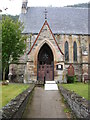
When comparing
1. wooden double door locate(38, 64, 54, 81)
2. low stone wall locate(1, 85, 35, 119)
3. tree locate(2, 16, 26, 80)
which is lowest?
low stone wall locate(1, 85, 35, 119)

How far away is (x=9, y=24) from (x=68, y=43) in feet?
37.4

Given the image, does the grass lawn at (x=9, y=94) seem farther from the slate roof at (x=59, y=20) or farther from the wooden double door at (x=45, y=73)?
the slate roof at (x=59, y=20)

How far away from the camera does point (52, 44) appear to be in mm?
19016

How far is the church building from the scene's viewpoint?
61.4ft

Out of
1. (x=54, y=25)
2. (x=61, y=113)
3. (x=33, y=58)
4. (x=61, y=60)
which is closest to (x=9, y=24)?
(x=33, y=58)

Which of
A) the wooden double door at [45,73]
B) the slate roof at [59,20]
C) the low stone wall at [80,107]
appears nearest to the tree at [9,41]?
the wooden double door at [45,73]

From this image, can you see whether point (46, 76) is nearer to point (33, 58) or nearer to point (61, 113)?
point (33, 58)

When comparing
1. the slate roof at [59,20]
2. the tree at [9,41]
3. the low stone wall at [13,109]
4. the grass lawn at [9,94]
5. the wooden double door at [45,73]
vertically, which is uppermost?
the slate roof at [59,20]

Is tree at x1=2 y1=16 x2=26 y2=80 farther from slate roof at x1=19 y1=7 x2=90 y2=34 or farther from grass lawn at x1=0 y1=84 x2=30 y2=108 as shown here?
slate roof at x1=19 y1=7 x2=90 y2=34

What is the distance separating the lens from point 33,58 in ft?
61.7

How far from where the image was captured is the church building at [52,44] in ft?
61.4

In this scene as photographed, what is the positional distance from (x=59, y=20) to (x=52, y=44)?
10082 millimetres

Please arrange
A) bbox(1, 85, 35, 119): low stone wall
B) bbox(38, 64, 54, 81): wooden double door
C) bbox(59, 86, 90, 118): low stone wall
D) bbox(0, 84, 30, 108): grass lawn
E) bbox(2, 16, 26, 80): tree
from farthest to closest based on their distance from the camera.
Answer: bbox(38, 64, 54, 81): wooden double door → bbox(2, 16, 26, 80): tree → bbox(0, 84, 30, 108): grass lawn → bbox(59, 86, 90, 118): low stone wall → bbox(1, 85, 35, 119): low stone wall

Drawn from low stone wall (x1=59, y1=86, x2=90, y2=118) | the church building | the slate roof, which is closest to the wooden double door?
the church building
